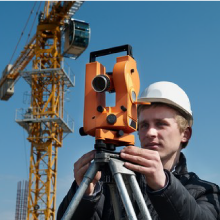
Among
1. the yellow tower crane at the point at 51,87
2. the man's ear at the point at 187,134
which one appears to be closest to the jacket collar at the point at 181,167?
the man's ear at the point at 187,134

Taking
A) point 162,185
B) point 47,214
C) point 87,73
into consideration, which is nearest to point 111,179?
point 162,185

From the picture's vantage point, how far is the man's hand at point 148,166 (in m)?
2.07

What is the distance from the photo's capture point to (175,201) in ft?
6.80

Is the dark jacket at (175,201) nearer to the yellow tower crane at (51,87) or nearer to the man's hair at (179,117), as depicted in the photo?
the man's hair at (179,117)

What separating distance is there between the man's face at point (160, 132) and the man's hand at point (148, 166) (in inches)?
19.3

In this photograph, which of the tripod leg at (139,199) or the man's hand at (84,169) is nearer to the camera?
the tripod leg at (139,199)

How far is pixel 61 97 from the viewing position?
30.0 meters

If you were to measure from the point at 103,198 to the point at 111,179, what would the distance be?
0.48 meters

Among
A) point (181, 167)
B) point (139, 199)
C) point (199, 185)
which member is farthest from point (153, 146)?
point (139, 199)

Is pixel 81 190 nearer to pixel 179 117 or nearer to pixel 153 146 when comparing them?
pixel 153 146

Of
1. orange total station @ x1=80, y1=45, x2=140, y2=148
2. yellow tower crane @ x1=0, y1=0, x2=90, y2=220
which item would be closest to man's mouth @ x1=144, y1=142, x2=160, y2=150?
orange total station @ x1=80, y1=45, x2=140, y2=148

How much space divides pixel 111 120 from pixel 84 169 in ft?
1.21

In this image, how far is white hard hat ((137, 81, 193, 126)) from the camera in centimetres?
281

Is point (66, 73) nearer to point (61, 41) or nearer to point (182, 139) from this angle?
point (61, 41)
